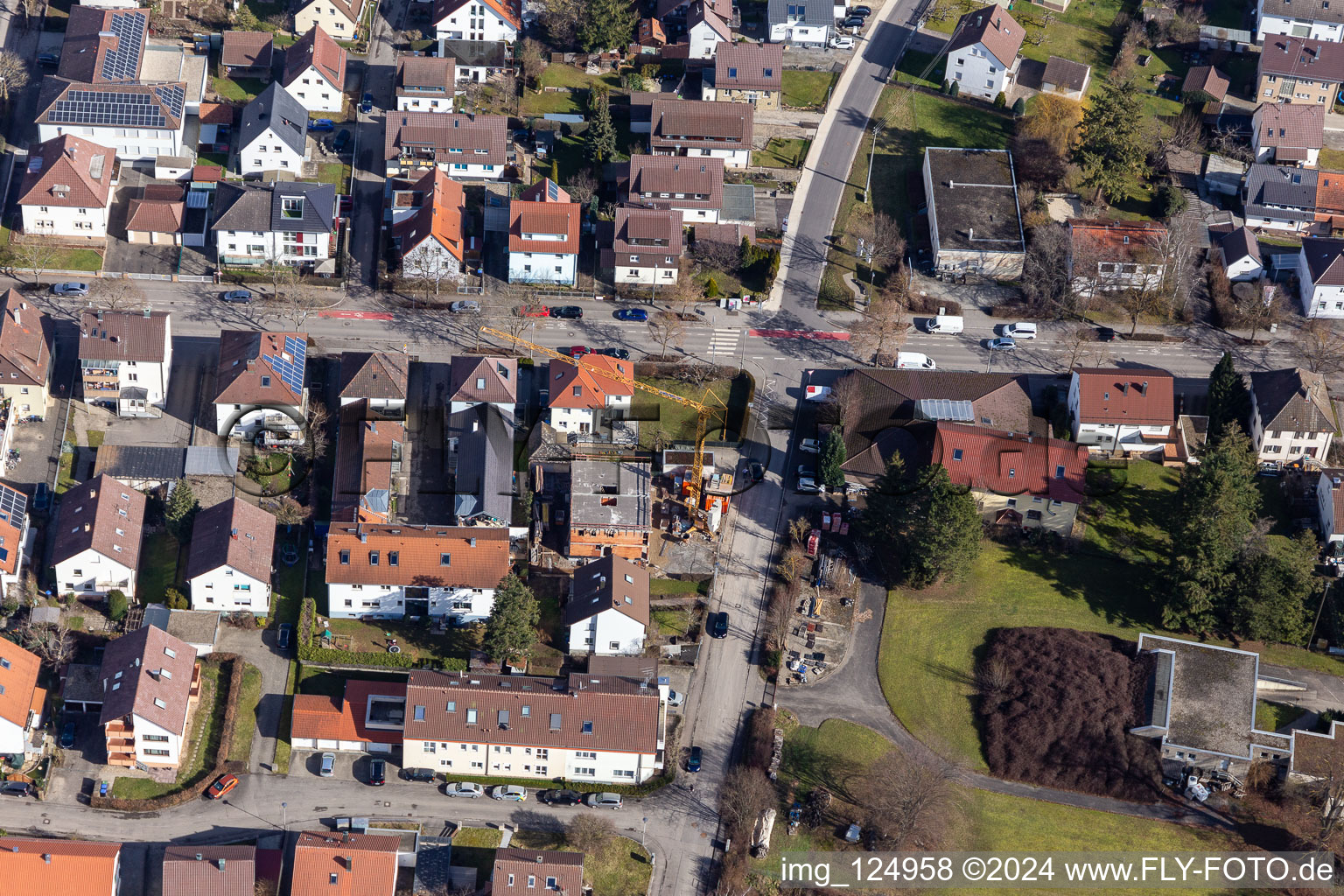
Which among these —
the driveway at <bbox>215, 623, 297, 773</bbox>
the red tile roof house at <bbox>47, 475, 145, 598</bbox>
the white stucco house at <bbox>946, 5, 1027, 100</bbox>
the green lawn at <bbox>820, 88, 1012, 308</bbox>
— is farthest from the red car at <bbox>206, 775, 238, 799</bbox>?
the white stucco house at <bbox>946, 5, 1027, 100</bbox>

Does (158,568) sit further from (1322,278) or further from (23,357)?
(1322,278)

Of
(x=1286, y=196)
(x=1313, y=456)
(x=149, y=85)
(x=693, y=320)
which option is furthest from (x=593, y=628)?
(x=1286, y=196)

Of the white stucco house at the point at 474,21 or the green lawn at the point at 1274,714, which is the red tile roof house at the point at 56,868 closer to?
the green lawn at the point at 1274,714

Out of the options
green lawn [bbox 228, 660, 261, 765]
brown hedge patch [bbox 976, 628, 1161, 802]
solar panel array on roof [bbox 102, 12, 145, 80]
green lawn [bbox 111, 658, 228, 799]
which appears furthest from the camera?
solar panel array on roof [bbox 102, 12, 145, 80]

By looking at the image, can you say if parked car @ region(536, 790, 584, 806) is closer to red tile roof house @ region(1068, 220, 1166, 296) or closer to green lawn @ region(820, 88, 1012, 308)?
green lawn @ region(820, 88, 1012, 308)

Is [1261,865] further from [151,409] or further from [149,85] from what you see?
[149,85]

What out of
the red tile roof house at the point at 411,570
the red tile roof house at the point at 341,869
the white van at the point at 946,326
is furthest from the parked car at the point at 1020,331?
the red tile roof house at the point at 341,869
